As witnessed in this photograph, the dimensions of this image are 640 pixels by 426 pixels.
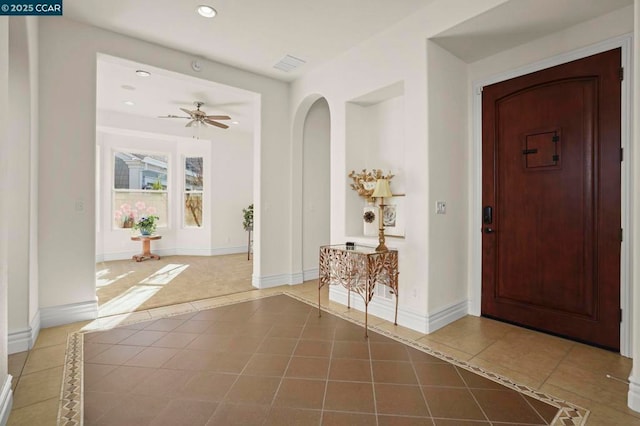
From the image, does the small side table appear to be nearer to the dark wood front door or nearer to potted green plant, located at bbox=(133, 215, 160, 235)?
potted green plant, located at bbox=(133, 215, 160, 235)

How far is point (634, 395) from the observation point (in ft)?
5.90

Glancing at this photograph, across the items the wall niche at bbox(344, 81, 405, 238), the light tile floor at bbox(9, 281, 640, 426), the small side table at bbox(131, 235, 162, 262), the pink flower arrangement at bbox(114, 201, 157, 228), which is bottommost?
the light tile floor at bbox(9, 281, 640, 426)

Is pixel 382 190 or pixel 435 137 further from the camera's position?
pixel 382 190

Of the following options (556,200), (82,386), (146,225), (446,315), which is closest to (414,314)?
(446,315)

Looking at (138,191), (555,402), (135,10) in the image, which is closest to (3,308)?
(135,10)

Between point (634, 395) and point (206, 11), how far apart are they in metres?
4.27

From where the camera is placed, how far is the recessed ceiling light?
2.94 meters

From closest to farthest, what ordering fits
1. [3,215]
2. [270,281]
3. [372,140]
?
[3,215], [372,140], [270,281]

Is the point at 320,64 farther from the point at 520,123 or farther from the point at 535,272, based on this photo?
the point at 535,272

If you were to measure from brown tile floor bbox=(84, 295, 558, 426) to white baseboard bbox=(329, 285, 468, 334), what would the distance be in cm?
38

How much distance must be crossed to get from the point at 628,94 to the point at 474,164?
126cm

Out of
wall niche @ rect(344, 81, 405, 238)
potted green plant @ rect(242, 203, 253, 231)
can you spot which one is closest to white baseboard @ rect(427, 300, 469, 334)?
wall niche @ rect(344, 81, 405, 238)

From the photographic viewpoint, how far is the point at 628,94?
2416 mm

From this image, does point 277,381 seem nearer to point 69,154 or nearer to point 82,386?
point 82,386
